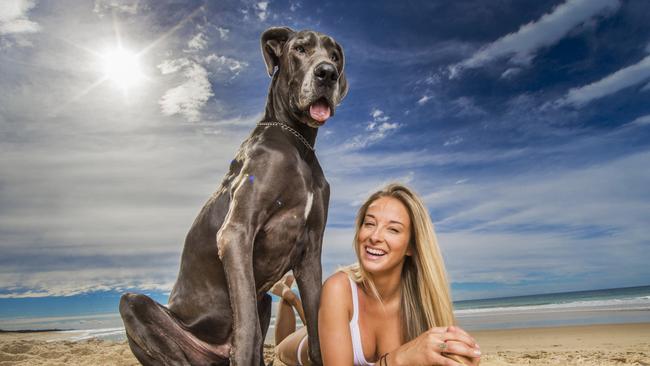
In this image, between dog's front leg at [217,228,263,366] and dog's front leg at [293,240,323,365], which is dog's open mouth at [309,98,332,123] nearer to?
dog's front leg at [293,240,323,365]

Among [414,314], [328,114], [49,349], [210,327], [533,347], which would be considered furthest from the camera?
[533,347]

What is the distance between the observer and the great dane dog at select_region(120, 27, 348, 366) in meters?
2.39

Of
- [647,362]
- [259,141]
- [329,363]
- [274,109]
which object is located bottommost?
[647,362]

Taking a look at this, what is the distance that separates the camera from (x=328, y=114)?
9.44ft

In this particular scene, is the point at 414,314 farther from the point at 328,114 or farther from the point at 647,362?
the point at 647,362

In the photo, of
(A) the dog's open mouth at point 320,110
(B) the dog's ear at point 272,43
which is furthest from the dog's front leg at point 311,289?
(B) the dog's ear at point 272,43

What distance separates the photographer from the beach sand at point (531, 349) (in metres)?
6.16

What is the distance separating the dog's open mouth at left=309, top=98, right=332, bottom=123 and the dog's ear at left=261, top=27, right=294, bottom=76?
45 cm

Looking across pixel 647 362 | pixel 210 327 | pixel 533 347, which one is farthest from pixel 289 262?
pixel 533 347

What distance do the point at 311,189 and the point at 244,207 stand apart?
16.3 inches

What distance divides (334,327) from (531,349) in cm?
628

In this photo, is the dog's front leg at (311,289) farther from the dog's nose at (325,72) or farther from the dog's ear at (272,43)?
the dog's ear at (272,43)

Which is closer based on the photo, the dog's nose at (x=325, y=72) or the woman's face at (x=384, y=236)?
the dog's nose at (x=325, y=72)

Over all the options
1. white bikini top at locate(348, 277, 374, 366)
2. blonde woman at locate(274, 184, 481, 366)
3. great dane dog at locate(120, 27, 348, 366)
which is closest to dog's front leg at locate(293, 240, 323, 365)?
great dane dog at locate(120, 27, 348, 366)
